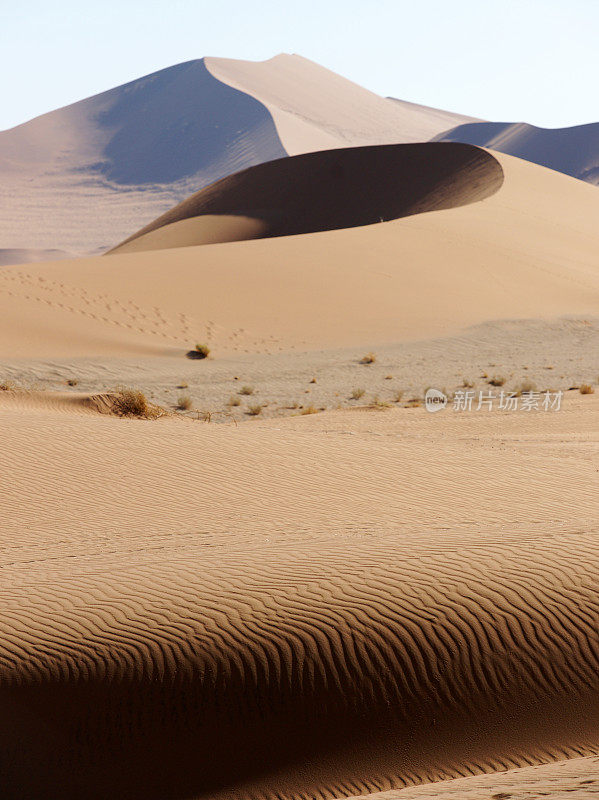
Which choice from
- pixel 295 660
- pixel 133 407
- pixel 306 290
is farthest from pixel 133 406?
pixel 306 290

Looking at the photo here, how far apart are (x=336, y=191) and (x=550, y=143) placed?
95.1 meters

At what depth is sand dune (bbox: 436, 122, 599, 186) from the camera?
463 feet

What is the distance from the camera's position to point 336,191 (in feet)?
216

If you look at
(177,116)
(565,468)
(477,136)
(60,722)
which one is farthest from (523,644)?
(177,116)

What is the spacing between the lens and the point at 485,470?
11547 mm

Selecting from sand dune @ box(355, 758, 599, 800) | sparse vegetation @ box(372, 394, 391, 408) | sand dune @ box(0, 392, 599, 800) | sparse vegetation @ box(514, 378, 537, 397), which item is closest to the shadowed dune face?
sparse vegetation @ box(514, 378, 537, 397)

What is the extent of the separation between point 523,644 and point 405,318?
87.7ft

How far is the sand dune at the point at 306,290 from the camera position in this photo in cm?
2869

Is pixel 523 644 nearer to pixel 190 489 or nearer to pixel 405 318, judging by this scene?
pixel 190 489

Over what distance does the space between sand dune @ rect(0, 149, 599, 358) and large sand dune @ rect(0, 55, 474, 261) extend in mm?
87487

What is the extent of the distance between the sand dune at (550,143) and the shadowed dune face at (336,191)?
76715mm

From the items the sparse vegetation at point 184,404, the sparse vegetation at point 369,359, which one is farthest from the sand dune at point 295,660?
the sparse vegetation at point 369,359

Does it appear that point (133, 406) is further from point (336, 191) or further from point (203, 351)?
point (336, 191)

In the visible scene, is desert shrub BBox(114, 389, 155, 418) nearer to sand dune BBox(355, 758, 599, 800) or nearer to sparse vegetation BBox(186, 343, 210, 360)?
sparse vegetation BBox(186, 343, 210, 360)
